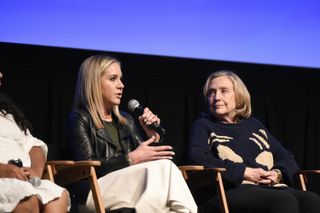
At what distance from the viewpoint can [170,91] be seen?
5062 mm

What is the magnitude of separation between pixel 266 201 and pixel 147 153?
0.72 meters

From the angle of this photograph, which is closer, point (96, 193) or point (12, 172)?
point (12, 172)

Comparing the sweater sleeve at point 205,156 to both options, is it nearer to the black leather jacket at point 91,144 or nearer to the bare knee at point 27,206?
the black leather jacket at point 91,144

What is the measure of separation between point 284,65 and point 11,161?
268 cm

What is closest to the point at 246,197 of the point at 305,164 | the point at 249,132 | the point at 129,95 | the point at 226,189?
the point at 226,189

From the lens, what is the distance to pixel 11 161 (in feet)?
10.9

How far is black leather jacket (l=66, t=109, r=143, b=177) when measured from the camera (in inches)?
147

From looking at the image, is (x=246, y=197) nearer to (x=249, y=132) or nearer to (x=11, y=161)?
(x=249, y=132)

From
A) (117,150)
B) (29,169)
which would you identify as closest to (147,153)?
(117,150)

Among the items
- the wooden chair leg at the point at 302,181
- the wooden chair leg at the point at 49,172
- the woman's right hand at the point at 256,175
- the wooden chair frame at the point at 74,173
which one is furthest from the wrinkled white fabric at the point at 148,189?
the wooden chair leg at the point at 302,181

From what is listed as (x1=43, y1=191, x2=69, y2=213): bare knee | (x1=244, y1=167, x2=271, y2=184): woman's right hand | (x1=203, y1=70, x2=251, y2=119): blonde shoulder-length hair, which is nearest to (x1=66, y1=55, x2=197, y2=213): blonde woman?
(x1=43, y1=191, x2=69, y2=213): bare knee

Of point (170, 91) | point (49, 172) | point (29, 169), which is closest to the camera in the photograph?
point (29, 169)

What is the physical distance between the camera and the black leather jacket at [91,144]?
373 centimetres

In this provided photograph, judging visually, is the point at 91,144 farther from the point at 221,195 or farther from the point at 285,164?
the point at 285,164
